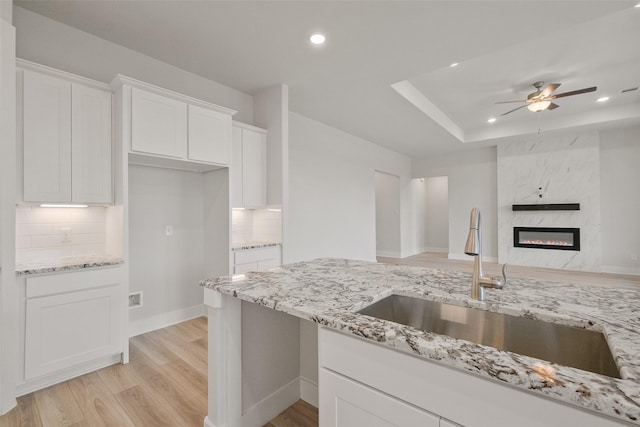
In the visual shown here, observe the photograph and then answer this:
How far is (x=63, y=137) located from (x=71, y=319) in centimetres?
142

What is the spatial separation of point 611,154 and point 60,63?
8783 millimetres

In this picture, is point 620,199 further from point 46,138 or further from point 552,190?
point 46,138

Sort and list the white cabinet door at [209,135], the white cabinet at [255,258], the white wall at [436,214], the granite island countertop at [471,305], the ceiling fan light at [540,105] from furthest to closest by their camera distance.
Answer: the white wall at [436,214], the ceiling fan light at [540,105], the white cabinet at [255,258], the white cabinet door at [209,135], the granite island countertop at [471,305]

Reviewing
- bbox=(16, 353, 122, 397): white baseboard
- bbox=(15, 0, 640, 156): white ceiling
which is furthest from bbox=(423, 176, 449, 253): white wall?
bbox=(16, 353, 122, 397): white baseboard

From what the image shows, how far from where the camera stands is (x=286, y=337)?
183 centimetres

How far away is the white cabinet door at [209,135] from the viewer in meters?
2.96

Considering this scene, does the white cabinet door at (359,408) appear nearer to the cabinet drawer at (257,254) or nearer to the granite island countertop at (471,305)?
the granite island countertop at (471,305)

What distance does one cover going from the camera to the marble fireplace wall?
6.00 meters

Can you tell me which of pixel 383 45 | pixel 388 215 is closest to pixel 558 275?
pixel 388 215

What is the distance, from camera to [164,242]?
10.8ft

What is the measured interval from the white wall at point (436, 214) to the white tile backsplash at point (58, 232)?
8.70 metres

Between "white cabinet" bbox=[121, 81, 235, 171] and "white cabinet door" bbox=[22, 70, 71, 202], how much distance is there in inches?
16.3

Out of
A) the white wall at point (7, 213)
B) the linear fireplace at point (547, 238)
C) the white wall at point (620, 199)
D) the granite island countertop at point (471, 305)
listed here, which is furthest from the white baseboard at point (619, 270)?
the white wall at point (7, 213)

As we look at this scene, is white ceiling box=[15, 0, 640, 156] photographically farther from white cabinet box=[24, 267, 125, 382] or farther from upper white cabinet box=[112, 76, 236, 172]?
white cabinet box=[24, 267, 125, 382]
